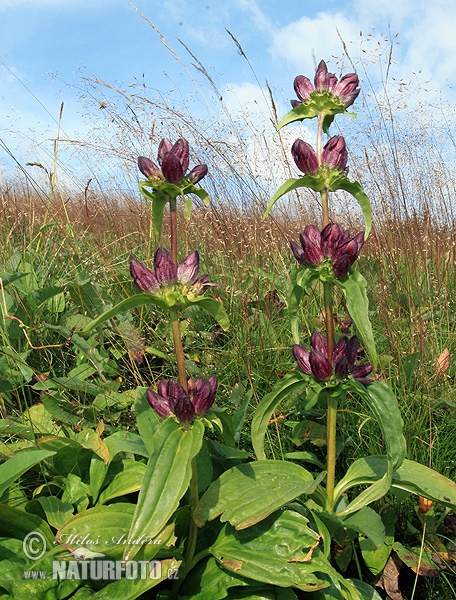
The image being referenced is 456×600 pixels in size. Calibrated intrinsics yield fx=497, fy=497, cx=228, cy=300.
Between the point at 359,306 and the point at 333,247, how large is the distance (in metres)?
0.17

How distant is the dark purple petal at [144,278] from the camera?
3.34 ft

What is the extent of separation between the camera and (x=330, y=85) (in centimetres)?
127

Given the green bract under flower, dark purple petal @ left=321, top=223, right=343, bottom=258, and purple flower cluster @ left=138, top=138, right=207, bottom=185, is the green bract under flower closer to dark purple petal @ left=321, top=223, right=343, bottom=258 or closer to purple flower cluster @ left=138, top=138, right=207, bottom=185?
purple flower cluster @ left=138, top=138, right=207, bottom=185

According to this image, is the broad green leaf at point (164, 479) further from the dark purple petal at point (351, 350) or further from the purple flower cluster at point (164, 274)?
the dark purple petal at point (351, 350)

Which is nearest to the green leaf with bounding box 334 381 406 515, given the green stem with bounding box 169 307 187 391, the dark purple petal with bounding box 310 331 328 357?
the dark purple petal with bounding box 310 331 328 357

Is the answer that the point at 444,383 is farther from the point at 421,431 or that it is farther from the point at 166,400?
the point at 166,400

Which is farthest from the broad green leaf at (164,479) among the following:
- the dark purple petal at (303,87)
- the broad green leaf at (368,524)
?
the dark purple petal at (303,87)

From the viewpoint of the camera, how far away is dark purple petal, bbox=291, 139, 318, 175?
120 cm

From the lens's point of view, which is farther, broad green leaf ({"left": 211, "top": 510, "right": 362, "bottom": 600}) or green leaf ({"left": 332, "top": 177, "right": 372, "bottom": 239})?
green leaf ({"left": 332, "top": 177, "right": 372, "bottom": 239})

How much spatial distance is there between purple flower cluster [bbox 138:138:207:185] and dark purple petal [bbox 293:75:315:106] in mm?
368

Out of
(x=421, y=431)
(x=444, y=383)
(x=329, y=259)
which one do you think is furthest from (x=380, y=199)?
(x=329, y=259)

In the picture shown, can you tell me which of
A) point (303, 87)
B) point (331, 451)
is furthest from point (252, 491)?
point (303, 87)

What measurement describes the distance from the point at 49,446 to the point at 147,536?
49cm

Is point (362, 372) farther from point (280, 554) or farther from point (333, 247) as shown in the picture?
point (280, 554)
